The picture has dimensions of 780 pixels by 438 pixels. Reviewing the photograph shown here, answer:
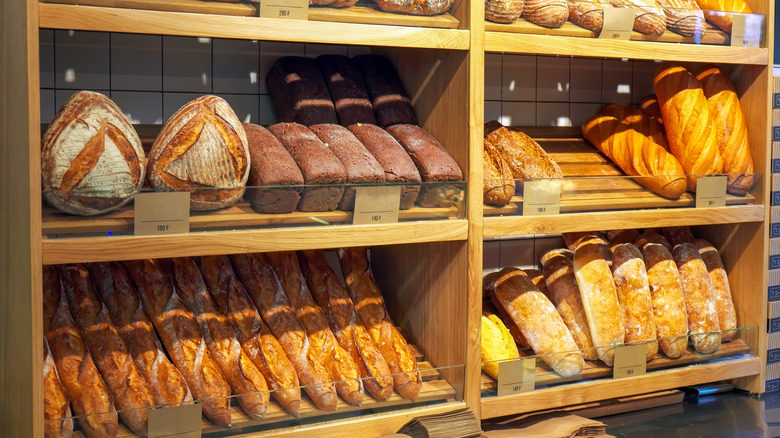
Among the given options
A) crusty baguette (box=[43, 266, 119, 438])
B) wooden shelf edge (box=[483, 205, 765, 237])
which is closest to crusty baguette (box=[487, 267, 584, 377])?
wooden shelf edge (box=[483, 205, 765, 237])

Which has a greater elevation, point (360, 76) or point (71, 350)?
point (360, 76)

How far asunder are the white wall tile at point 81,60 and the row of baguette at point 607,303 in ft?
4.02

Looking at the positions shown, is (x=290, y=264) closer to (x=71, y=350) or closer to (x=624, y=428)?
(x=71, y=350)

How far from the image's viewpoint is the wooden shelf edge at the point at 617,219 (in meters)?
1.90

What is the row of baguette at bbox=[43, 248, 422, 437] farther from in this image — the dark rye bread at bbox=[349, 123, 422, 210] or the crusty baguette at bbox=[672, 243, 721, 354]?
the crusty baguette at bbox=[672, 243, 721, 354]

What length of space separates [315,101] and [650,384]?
4.13 ft

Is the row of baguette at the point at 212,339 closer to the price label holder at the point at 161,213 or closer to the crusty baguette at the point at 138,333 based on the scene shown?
the crusty baguette at the point at 138,333

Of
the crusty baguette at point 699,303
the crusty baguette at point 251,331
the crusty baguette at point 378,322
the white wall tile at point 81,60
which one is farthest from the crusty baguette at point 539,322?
the white wall tile at point 81,60

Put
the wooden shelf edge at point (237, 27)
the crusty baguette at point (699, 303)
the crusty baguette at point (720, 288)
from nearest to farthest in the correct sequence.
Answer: the wooden shelf edge at point (237, 27), the crusty baguette at point (699, 303), the crusty baguette at point (720, 288)

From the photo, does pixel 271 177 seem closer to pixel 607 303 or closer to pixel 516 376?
pixel 516 376

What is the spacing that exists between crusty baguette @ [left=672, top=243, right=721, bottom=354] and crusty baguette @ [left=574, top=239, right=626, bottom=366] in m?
0.31

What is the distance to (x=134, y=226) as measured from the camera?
149 cm

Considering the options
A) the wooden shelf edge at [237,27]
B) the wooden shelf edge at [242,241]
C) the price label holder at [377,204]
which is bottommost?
the wooden shelf edge at [242,241]

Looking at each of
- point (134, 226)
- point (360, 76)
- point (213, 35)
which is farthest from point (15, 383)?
point (360, 76)
